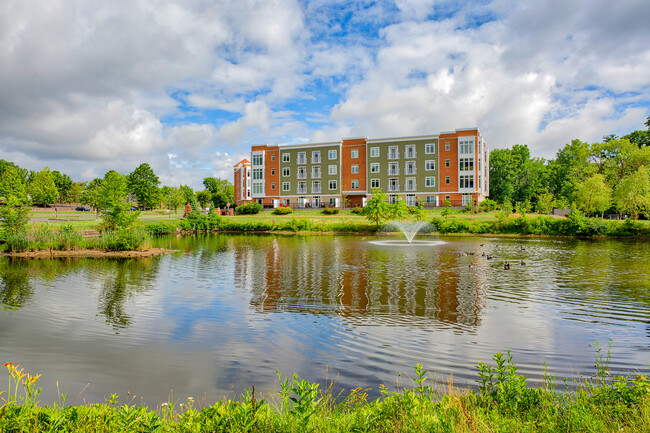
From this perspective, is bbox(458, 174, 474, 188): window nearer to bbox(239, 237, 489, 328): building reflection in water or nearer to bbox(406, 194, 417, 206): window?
bbox(406, 194, 417, 206): window

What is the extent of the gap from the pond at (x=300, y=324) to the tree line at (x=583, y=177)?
1518 inches

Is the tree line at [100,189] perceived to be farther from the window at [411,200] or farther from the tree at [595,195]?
the tree at [595,195]

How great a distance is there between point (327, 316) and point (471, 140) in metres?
60.9

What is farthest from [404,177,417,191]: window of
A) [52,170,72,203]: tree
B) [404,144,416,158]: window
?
[52,170,72,203]: tree

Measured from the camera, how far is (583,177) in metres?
64.6

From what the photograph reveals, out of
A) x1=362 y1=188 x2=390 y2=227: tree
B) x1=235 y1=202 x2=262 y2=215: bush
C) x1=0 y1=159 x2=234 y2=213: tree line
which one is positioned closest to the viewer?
x1=0 y1=159 x2=234 y2=213: tree line

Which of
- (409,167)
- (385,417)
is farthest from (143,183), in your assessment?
(385,417)

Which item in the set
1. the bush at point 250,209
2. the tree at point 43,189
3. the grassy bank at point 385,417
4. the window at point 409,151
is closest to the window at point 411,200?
the window at point 409,151

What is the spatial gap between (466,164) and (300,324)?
Result: 61.2m

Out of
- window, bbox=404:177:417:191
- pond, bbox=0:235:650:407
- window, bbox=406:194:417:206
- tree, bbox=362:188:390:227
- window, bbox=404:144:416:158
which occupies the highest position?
window, bbox=404:144:416:158

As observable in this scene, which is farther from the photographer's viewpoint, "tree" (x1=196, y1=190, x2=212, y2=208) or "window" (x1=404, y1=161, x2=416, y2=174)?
"tree" (x1=196, y1=190, x2=212, y2=208)

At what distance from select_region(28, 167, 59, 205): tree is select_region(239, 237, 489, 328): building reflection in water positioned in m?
74.3

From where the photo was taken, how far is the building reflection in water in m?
11.3

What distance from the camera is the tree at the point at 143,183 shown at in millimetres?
78625
